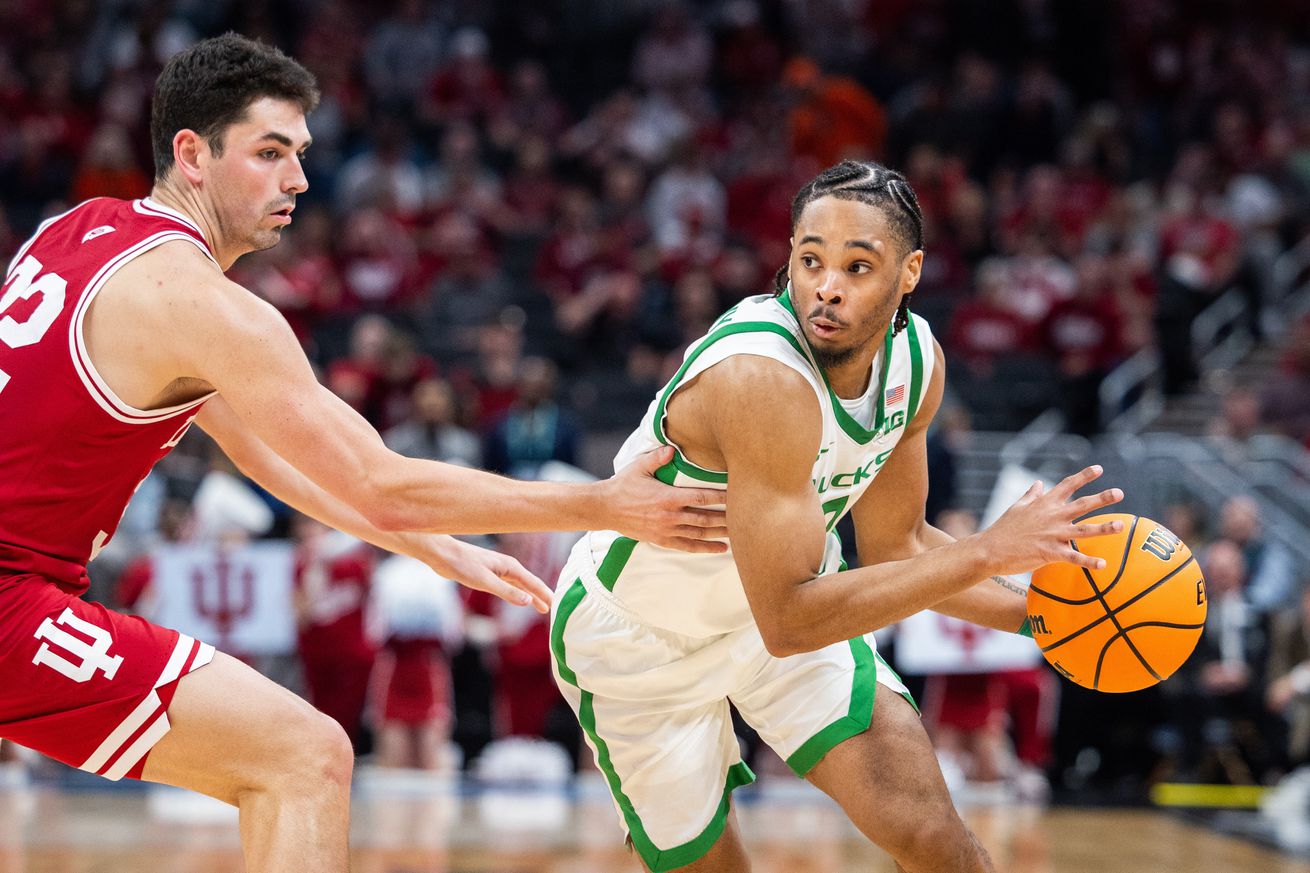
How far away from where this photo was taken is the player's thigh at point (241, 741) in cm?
318

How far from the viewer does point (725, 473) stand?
360cm

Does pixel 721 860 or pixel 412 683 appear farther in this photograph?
pixel 412 683

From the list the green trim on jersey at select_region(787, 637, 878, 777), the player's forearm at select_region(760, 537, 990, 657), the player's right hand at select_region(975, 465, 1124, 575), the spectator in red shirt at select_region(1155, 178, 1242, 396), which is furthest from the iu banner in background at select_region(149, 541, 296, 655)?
the spectator in red shirt at select_region(1155, 178, 1242, 396)

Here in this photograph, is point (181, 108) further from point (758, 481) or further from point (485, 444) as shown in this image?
point (485, 444)

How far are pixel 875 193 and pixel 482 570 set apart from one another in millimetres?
1335

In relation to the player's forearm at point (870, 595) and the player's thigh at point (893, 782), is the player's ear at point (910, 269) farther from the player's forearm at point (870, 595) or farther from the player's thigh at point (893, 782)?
the player's thigh at point (893, 782)

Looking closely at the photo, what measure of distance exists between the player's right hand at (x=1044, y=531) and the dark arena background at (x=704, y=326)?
371cm

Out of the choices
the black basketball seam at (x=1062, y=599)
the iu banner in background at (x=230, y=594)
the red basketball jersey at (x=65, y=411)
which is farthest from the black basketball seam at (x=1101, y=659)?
the iu banner in background at (x=230, y=594)

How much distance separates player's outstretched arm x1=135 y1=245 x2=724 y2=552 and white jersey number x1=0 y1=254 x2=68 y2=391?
0.19m

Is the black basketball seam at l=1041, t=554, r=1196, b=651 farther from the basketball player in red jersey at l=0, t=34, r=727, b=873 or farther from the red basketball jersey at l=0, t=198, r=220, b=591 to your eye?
the red basketball jersey at l=0, t=198, r=220, b=591

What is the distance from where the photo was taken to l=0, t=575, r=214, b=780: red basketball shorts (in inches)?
123

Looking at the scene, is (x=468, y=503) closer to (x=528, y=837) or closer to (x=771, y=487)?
(x=771, y=487)

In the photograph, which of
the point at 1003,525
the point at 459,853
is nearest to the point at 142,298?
the point at 1003,525

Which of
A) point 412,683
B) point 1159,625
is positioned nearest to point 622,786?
point 1159,625
